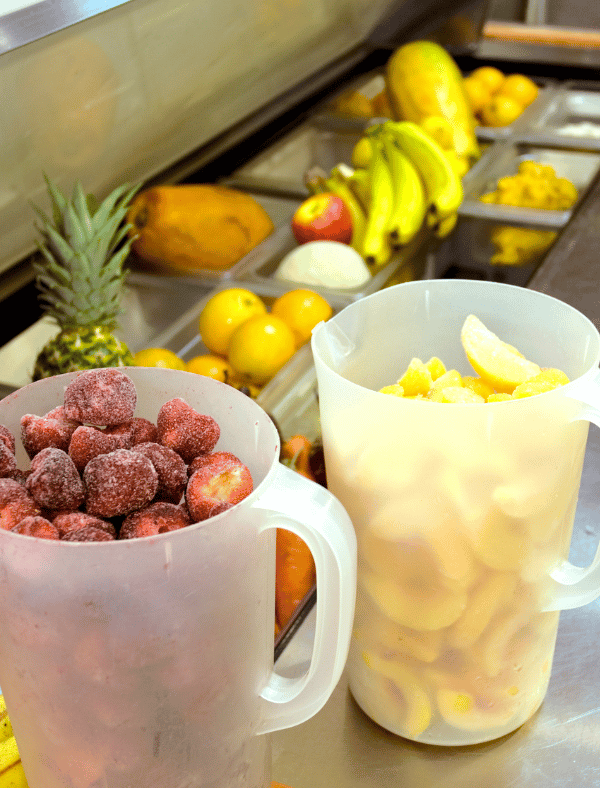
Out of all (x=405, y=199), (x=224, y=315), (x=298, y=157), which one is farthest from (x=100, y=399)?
(x=298, y=157)

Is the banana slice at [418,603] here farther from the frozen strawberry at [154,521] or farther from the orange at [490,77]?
the orange at [490,77]

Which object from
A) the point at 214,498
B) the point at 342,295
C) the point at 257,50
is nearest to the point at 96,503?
the point at 214,498

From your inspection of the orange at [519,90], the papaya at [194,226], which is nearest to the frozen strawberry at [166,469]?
the papaya at [194,226]

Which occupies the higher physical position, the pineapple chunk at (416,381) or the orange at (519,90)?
the pineapple chunk at (416,381)

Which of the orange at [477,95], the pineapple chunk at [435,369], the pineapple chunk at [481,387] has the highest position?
the pineapple chunk at [435,369]

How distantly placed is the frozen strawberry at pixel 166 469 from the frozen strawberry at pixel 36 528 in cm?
6

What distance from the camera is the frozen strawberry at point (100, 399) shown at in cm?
49

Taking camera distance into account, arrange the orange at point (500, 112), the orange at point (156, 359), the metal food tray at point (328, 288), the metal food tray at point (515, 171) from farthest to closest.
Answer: the orange at point (500, 112)
the metal food tray at point (515, 171)
the metal food tray at point (328, 288)
the orange at point (156, 359)

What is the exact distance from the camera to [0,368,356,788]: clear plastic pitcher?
42 cm

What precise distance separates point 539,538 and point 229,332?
91 centimetres

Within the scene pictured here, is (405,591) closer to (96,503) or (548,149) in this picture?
(96,503)

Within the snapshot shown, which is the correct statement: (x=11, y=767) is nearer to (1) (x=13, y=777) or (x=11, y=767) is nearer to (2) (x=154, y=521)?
(1) (x=13, y=777)

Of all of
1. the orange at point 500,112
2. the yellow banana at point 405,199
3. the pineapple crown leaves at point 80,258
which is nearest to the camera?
the pineapple crown leaves at point 80,258

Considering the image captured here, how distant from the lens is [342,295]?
60.3 inches
